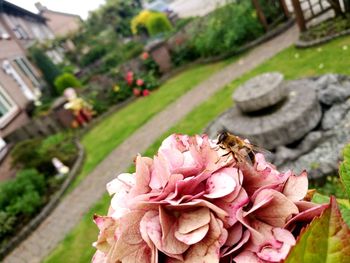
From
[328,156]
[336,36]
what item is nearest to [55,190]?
[328,156]

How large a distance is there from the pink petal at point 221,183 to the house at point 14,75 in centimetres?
1580

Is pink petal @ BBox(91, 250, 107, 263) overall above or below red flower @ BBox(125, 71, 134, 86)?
above

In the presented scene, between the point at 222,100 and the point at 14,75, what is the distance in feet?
49.4

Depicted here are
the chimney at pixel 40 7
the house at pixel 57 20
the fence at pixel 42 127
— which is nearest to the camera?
the fence at pixel 42 127

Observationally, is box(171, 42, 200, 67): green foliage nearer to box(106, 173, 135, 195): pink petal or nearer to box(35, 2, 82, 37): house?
box(106, 173, 135, 195): pink petal

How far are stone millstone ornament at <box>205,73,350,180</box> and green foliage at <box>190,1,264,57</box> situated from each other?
662 cm

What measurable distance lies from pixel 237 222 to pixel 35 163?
10.6m

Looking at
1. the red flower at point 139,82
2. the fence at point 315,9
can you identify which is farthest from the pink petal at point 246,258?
the red flower at point 139,82

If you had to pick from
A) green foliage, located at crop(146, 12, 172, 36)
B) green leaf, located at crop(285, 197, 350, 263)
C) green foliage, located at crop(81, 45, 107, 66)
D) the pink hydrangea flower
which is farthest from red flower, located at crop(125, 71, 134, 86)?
green leaf, located at crop(285, 197, 350, 263)

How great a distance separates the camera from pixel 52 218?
851cm

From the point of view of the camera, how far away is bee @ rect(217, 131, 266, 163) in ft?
3.49

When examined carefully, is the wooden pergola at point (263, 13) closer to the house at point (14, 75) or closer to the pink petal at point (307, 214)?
the house at point (14, 75)

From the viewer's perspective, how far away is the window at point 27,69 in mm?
21812

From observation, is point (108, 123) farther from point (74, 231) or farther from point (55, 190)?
point (74, 231)
